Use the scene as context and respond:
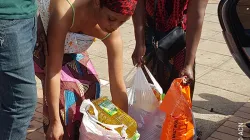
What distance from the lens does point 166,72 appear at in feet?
10.1

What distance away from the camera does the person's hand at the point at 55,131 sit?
8.29ft

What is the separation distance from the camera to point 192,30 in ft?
9.13

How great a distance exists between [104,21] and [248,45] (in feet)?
4.18

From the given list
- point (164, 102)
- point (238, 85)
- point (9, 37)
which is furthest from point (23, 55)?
point (238, 85)

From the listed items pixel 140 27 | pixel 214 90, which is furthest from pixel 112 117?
pixel 214 90

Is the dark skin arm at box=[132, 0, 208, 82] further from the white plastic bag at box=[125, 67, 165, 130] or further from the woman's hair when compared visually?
the woman's hair

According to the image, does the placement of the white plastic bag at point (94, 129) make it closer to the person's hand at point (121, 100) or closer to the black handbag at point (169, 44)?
the person's hand at point (121, 100)

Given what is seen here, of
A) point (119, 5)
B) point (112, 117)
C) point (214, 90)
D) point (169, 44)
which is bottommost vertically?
point (214, 90)

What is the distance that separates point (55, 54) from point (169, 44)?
0.83m

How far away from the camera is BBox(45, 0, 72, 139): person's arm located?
2.44 meters

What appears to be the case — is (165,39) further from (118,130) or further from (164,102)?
(118,130)

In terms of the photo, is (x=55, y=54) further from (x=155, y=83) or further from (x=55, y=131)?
(x=155, y=83)

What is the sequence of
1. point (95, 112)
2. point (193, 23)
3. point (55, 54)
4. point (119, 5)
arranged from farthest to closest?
1. point (193, 23)
2. point (95, 112)
3. point (55, 54)
4. point (119, 5)

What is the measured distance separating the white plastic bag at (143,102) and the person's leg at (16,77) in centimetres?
87
